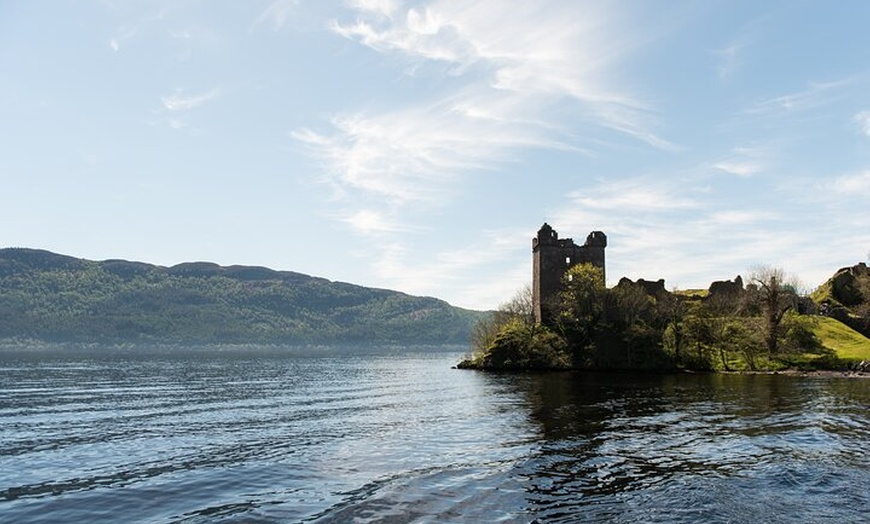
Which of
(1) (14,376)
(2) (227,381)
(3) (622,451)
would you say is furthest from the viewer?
(1) (14,376)

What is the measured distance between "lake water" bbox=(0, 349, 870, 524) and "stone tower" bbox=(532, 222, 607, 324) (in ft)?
182

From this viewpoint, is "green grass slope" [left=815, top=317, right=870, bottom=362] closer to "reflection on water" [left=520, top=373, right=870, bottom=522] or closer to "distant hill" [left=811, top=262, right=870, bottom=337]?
"distant hill" [left=811, top=262, right=870, bottom=337]

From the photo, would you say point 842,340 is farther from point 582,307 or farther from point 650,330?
point 582,307

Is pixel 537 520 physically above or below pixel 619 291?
below

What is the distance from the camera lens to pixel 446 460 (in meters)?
24.7

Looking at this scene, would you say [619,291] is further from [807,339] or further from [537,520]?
[537,520]

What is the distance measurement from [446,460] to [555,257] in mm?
84678

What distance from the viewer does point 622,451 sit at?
86.3 feet

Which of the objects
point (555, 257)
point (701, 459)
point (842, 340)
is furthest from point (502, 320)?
point (701, 459)

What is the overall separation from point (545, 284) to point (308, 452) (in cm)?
8203

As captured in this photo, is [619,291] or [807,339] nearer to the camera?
[807,339]

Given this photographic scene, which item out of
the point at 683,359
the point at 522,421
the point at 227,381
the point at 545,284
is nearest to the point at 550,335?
the point at 545,284

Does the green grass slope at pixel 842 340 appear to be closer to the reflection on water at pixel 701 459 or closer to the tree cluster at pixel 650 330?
the tree cluster at pixel 650 330

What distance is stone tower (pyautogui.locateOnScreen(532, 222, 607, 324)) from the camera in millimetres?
105438
